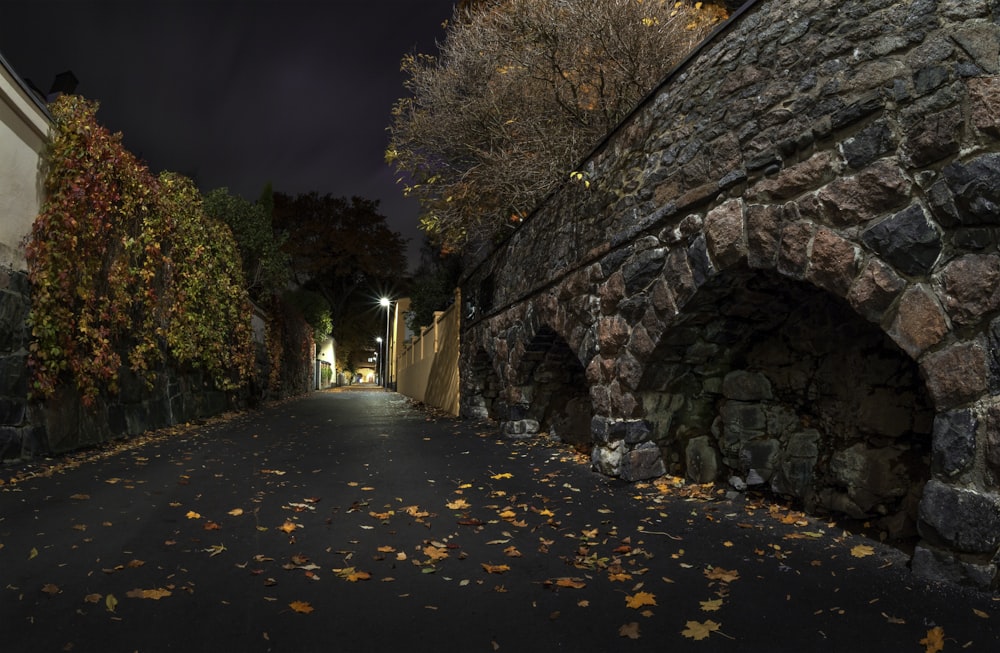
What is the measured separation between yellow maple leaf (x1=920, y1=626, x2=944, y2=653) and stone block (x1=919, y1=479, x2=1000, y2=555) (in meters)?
0.52

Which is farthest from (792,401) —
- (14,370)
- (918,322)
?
(14,370)

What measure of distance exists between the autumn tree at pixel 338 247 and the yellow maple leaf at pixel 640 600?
31.9 m

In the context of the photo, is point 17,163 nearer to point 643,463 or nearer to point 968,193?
point 643,463

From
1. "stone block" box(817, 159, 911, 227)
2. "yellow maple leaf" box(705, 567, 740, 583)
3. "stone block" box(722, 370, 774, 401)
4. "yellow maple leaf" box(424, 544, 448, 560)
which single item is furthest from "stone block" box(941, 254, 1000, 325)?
"yellow maple leaf" box(424, 544, 448, 560)

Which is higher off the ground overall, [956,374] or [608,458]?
[956,374]

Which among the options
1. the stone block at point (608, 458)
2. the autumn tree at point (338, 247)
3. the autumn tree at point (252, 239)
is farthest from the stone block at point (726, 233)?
the autumn tree at point (338, 247)

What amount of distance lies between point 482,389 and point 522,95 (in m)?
5.50

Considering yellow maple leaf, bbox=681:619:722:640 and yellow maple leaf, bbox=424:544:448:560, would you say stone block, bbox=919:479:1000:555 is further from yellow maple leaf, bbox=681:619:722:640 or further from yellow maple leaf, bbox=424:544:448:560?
yellow maple leaf, bbox=424:544:448:560

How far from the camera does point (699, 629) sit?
236cm

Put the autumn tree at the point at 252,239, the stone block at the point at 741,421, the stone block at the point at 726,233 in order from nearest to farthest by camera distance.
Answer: the stone block at the point at 726,233
the stone block at the point at 741,421
the autumn tree at the point at 252,239

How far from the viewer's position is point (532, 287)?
8.05m

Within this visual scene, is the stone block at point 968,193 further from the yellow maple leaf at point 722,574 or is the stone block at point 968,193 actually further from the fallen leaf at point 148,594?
the fallen leaf at point 148,594

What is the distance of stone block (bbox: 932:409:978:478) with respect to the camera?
8.59 feet

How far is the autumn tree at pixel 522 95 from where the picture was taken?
893 centimetres
